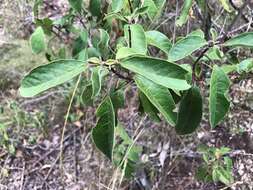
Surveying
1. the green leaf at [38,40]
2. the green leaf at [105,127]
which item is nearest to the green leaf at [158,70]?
the green leaf at [105,127]

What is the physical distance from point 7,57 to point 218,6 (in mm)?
1184

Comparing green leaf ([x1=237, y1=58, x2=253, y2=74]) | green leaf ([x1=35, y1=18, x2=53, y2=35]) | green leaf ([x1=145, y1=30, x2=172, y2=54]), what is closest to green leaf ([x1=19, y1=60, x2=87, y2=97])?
green leaf ([x1=145, y1=30, x2=172, y2=54])

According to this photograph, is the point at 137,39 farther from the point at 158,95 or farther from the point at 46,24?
the point at 46,24

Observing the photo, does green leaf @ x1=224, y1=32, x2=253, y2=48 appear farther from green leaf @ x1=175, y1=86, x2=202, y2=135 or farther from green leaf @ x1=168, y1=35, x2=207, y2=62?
green leaf @ x1=175, y1=86, x2=202, y2=135

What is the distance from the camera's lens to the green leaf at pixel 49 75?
77 centimetres

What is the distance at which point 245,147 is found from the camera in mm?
1815

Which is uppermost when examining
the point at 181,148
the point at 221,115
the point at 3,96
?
the point at 221,115

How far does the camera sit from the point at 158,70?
2.56 feet

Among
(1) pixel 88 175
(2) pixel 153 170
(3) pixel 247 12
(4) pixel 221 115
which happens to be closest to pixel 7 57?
(1) pixel 88 175

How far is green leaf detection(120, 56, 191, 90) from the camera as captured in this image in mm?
769

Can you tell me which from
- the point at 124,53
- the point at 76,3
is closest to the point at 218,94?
the point at 124,53

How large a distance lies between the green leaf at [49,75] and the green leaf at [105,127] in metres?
0.12

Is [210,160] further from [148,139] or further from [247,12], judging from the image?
[247,12]

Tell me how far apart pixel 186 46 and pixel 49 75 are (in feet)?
0.98
